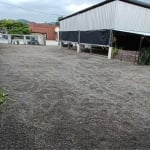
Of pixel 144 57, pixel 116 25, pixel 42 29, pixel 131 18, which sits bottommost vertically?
pixel 144 57

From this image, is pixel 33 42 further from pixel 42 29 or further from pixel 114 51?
pixel 114 51

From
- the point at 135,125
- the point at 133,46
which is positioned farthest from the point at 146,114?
the point at 133,46

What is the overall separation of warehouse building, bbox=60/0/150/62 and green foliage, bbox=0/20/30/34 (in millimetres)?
26452

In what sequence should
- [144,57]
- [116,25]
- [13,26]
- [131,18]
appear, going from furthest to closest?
[13,26]
[131,18]
[116,25]
[144,57]

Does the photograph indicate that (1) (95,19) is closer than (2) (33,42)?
Yes

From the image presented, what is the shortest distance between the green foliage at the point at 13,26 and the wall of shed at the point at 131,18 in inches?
1301

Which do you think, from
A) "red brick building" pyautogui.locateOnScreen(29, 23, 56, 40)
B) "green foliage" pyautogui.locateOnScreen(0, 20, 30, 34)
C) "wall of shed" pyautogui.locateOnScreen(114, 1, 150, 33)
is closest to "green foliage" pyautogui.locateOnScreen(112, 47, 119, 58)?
"wall of shed" pyautogui.locateOnScreen(114, 1, 150, 33)

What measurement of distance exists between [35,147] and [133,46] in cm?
2211

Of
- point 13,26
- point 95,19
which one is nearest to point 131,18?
point 95,19

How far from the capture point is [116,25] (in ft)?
67.2

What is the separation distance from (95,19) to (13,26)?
3383 cm

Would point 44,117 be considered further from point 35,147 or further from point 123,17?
point 123,17

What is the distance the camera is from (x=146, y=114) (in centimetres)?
597

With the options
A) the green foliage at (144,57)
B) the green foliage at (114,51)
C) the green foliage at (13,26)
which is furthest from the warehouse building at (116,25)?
the green foliage at (13,26)
